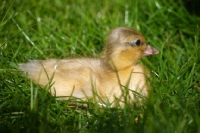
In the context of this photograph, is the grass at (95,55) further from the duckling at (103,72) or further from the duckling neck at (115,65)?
the duckling neck at (115,65)

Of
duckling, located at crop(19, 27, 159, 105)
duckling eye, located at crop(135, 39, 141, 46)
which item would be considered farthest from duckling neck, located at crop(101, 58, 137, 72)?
duckling eye, located at crop(135, 39, 141, 46)

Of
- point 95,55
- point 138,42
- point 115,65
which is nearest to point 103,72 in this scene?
point 115,65

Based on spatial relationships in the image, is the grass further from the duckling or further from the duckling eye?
the duckling eye

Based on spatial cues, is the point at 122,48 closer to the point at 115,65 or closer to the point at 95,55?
the point at 115,65

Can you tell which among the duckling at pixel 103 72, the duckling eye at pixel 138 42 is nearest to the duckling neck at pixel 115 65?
the duckling at pixel 103 72

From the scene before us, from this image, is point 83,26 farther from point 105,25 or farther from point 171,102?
point 171,102

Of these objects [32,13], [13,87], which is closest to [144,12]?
[32,13]
